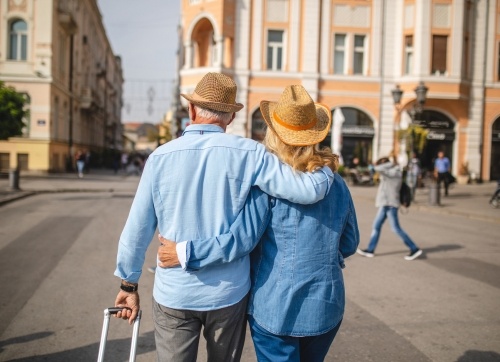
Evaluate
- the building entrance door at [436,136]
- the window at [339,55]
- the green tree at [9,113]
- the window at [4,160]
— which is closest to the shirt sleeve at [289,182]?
the green tree at [9,113]

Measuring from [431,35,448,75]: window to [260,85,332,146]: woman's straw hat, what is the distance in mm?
26093

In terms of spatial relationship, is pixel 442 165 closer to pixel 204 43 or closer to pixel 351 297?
pixel 204 43

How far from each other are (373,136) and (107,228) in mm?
20039

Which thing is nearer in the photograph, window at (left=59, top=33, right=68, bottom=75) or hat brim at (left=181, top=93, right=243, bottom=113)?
hat brim at (left=181, top=93, right=243, bottom=113)

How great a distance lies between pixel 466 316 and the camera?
4.64m

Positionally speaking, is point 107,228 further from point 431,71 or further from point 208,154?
point 431,71

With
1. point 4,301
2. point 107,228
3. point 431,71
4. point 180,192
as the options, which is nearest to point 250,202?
point 180,192

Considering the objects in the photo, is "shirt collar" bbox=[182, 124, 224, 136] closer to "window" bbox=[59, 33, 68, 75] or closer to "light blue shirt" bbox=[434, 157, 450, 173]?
"light blue shirt" bbox=[434, 157, 450, 173]

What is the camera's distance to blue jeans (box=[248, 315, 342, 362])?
2078mm

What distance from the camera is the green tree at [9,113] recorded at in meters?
19.2

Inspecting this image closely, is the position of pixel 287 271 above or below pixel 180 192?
below

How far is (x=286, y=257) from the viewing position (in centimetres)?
203

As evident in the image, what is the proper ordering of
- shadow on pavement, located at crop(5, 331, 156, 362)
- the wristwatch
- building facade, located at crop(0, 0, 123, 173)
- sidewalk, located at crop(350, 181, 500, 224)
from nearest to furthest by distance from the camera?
the wristwatch → shadow on pavement, located at crop(5, 331, 156, 362) → sidewalk, located at crop(350, 181, 500, 224) → building facade, located at crop(0, 0, 123, 173)

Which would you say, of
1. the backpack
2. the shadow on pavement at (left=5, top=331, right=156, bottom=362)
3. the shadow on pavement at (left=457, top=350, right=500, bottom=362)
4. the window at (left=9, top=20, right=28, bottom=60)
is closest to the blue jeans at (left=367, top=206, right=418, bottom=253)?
the backpack
